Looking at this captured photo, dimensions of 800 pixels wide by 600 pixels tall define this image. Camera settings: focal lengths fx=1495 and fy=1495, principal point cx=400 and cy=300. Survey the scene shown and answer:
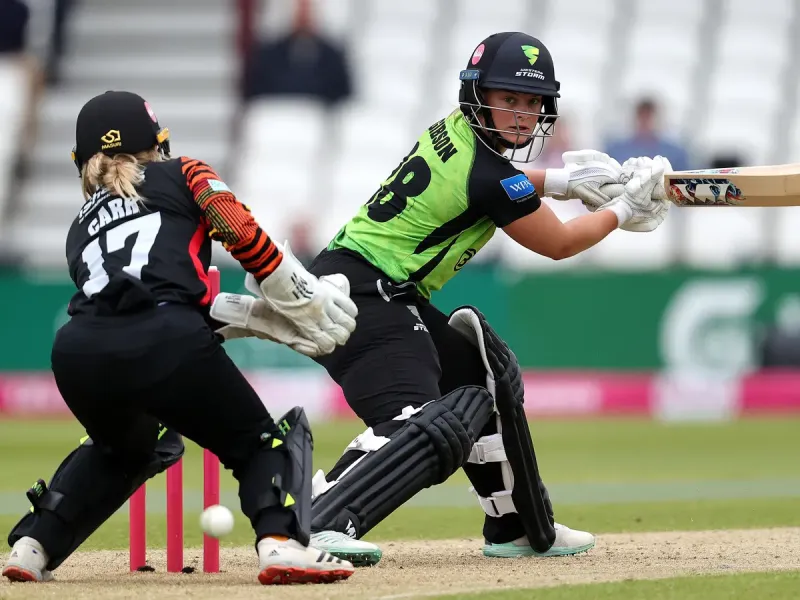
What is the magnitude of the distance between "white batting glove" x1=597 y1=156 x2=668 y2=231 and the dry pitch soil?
1.19 meters

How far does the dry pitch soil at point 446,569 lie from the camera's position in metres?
4.15

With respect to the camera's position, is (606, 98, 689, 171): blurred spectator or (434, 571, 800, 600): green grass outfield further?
(606, 98, 689, 171): blurred spectator

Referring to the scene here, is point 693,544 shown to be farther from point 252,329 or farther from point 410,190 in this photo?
point 252,329

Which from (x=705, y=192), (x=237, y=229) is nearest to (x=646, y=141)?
(x=705, y=192)

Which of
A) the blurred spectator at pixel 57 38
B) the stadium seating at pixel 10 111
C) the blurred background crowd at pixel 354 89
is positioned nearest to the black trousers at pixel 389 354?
the blurred background crowd at pixel 354 89

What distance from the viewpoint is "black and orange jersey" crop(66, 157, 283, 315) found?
13.9 ft

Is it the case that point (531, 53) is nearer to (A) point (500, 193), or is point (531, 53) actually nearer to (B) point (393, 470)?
(A) point (500, 193)

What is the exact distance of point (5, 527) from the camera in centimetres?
643

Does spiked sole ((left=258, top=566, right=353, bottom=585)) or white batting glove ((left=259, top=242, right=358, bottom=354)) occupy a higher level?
white batting glove ((left=259, top=242, right=358, bottom=354))

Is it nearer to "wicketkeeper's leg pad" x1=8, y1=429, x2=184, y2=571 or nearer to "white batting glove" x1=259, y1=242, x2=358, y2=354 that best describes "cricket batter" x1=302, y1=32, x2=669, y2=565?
"white batting glove" x1=259, y1=242, x2=358, y2=354

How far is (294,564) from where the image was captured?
13.8 ft

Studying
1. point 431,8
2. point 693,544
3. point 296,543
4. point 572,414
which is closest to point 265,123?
point 431,8

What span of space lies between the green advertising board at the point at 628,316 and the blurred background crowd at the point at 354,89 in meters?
0.66

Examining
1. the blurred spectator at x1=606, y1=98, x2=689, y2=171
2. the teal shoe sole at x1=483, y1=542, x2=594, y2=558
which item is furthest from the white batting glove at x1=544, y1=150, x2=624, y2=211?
the blurred spectator at x1=606, y1=98, x2=689, y2=171
